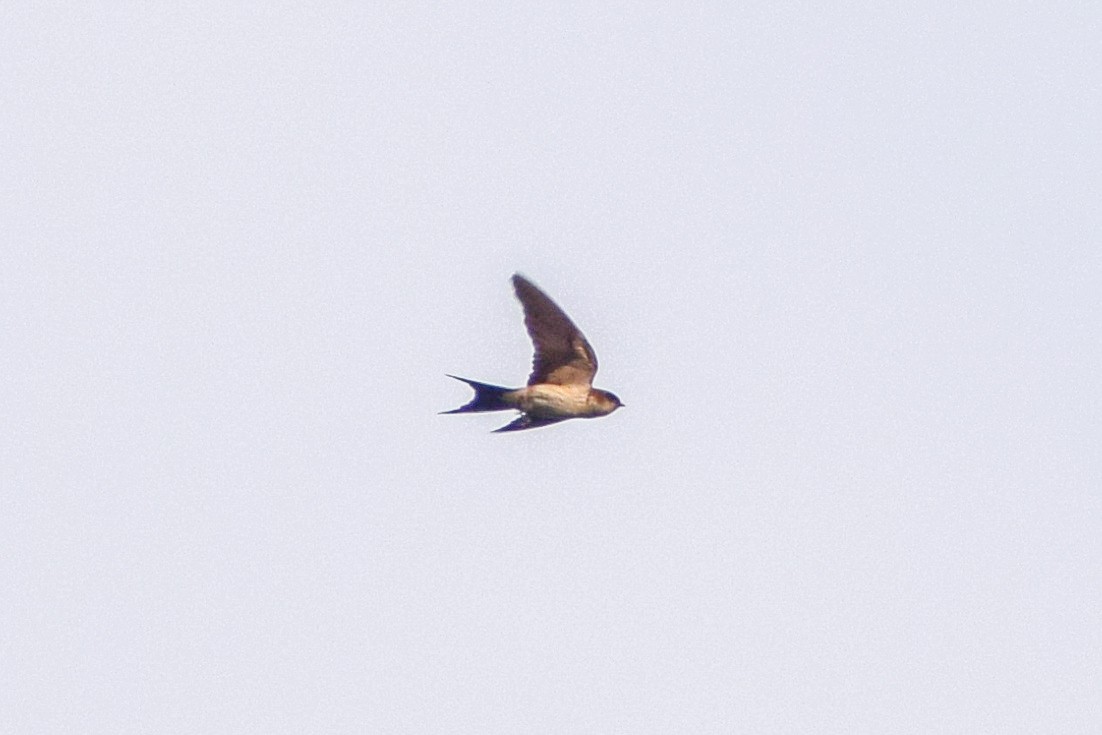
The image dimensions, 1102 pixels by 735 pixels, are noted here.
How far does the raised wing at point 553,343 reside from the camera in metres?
19.2

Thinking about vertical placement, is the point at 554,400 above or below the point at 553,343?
below

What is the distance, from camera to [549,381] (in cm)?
1964

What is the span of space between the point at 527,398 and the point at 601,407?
67cm

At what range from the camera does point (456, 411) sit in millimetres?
19000

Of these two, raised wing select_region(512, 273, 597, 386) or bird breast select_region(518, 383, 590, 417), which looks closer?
raised wing select_region(512, 273, 597, 386)

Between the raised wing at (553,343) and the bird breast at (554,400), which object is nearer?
the raised wing at (553,343)

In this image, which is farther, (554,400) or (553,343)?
(554,400)

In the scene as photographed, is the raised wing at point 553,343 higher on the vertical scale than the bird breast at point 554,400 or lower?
higher

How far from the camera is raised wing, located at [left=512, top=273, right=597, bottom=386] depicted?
19172 mm

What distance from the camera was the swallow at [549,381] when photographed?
1923 cm

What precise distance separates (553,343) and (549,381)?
1.19 feet

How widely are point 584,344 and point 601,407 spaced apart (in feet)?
2.18

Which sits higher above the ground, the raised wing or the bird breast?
the raised wing

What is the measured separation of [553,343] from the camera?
766 inches
